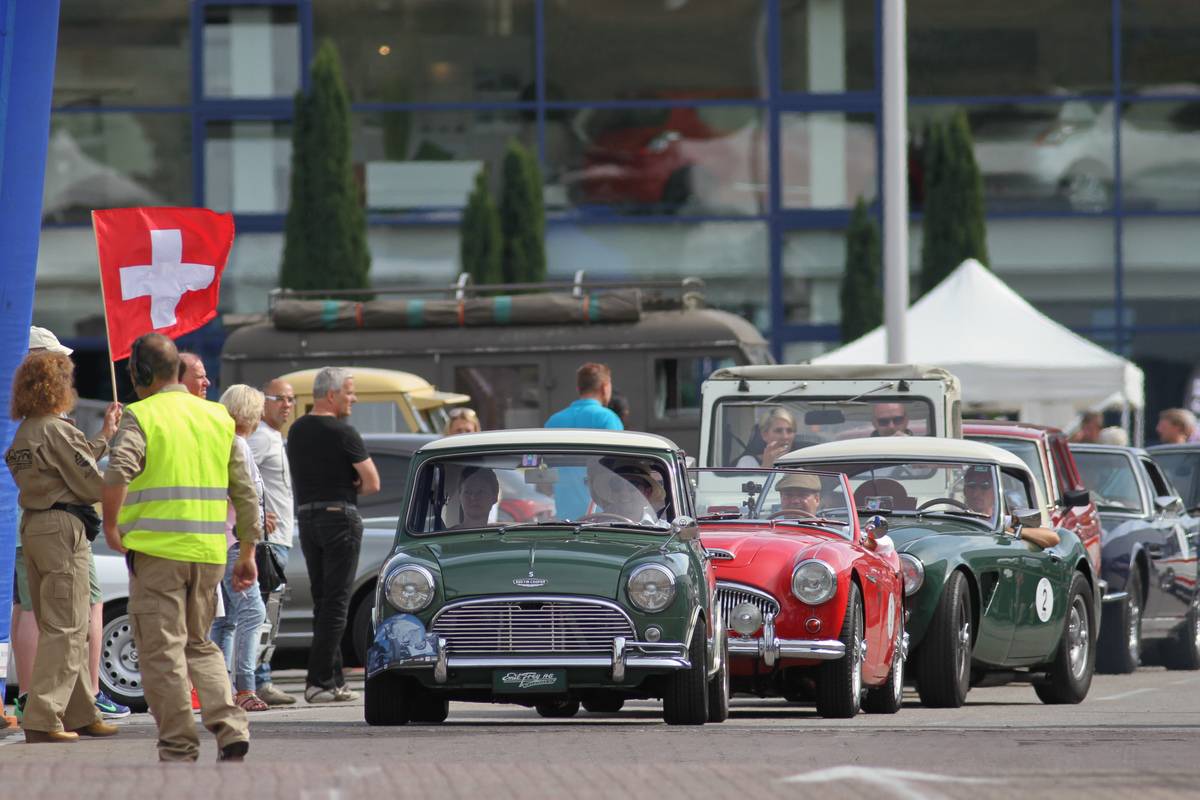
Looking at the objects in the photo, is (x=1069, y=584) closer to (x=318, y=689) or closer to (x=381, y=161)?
(x=318, y=689)

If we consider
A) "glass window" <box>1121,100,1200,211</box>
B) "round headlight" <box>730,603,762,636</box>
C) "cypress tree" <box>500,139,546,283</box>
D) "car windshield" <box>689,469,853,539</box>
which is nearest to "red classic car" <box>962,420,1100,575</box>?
"car windshield" <box>689,469,853,539</box>

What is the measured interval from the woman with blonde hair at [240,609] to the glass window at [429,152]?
66.4ft

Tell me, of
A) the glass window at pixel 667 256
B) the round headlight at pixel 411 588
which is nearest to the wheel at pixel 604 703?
the round headlight at pixel 411 588

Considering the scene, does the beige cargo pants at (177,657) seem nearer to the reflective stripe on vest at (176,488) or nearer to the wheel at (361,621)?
the reflective stripe on vest at (176,488)

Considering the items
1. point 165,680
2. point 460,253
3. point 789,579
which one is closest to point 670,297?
point 460,253

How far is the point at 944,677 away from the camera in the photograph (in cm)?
1239

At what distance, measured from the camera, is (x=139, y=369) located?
878 centimetres

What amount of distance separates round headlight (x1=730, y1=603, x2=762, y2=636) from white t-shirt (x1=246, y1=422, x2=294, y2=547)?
282cm

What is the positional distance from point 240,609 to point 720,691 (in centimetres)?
283

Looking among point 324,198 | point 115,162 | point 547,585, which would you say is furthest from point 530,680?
point 115,162

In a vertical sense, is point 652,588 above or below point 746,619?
above

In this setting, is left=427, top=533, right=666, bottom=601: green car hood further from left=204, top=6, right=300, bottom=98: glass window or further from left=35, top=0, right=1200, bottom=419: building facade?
left=204, top=6, right=300, bottom=98: glass window

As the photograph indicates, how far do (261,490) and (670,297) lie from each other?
10665 millimetres

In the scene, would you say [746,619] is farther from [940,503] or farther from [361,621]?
[361,621]
